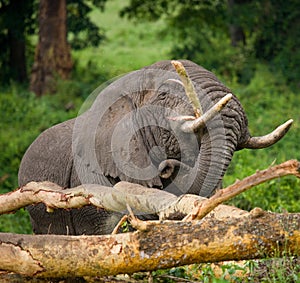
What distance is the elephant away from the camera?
20.8ft

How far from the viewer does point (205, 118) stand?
6043 mm

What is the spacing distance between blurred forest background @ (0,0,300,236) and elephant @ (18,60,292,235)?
484 centimetres

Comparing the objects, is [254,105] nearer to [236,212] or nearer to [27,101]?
[27,101]

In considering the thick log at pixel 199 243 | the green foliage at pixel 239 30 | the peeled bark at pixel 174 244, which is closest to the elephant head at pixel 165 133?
the peeled bark at pixel 174 244

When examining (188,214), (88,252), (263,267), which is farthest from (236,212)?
(88,252)

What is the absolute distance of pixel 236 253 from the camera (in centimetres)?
473

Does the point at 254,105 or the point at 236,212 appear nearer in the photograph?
the point at 236,212

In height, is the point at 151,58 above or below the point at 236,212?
below

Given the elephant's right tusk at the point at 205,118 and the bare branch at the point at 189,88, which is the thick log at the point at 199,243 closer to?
the elephant's right tusk at the point at 205,118

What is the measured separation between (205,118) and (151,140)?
0.74m

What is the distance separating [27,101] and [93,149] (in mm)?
8378

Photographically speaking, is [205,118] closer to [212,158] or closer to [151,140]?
[212,158]

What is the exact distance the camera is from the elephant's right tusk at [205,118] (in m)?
5.88

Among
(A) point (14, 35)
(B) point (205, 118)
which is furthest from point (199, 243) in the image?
(A) point (14, 35)
